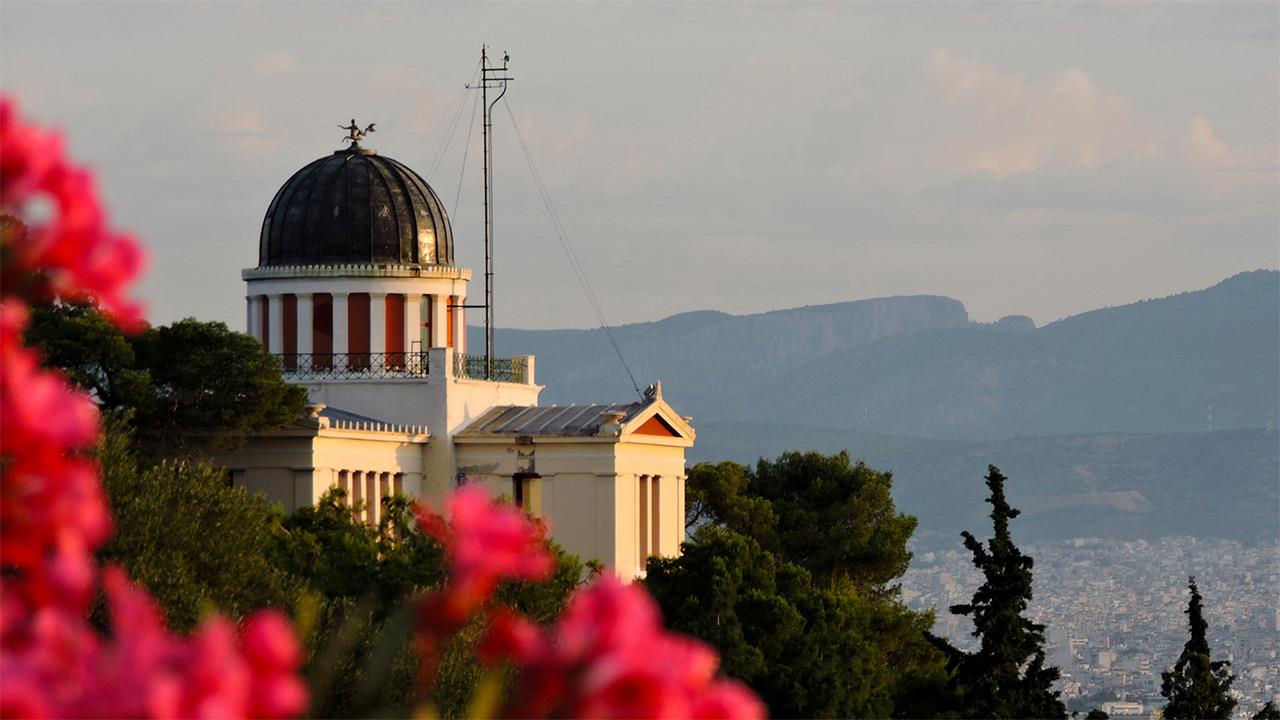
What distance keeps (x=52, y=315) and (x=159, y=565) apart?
2017 cm

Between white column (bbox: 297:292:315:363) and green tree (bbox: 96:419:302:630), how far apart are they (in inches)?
1105

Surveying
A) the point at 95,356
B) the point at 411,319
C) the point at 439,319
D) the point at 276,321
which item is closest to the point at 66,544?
the point at 95,356

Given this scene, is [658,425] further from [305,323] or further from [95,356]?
[95,356]

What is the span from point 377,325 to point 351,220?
3497 millimetres

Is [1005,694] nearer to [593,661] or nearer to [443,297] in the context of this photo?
[443,297]

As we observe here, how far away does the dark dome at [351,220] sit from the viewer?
84062 mm

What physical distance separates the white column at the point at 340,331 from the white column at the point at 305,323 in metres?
0.79

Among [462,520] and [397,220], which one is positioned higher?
[397,220]

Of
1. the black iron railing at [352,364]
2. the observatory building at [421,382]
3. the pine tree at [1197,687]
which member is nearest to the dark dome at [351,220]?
the observatory building at [421,382]

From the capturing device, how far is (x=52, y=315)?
219 ft

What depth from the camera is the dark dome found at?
276 ft

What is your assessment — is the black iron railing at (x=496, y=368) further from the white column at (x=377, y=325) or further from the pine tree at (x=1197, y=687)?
the pine tree at (x=1197, y=687)

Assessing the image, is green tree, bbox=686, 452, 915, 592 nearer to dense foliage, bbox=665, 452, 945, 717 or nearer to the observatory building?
dense foliage, bbox=665, 452, 945, 717

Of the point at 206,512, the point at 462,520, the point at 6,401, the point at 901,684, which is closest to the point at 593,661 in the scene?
the point at 462,520
